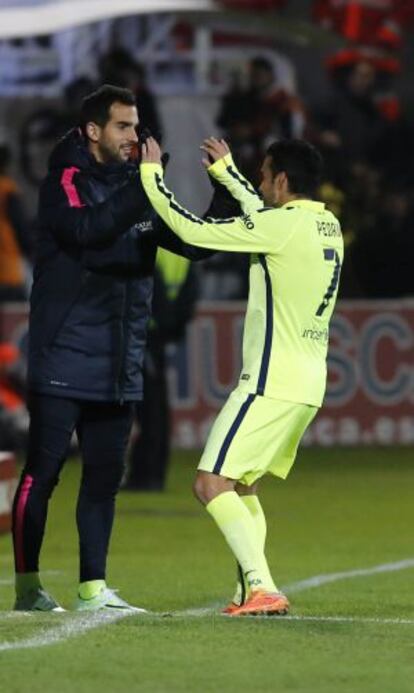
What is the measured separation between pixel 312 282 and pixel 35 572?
1.63 metres

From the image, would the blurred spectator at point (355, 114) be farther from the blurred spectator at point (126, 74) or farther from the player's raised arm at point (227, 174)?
the player's raised arm at point (227, 174)

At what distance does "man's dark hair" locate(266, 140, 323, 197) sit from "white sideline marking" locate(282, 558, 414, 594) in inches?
92.7

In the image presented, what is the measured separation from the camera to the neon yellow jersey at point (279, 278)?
9250 millimetres

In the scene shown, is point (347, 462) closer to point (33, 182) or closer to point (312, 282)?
point (33, 182)

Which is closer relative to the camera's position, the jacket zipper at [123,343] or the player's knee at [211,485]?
the player's knee at [211,485]

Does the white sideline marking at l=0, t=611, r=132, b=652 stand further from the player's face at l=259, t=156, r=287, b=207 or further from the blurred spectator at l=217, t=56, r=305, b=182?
the blurred spectator at l=217, t=56, r=305, b=182

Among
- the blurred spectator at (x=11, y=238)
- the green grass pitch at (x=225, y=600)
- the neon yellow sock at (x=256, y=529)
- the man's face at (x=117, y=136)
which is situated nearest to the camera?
the green grass pitch at (x=225, y=600)

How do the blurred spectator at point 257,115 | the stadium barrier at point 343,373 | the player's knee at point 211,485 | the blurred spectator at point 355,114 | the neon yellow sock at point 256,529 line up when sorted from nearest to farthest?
the player's knee at point 211,485, the neon yellow sock at point 256,529, the stadium barrier at point 343,373, the blurred spectator at point 257,115, the blurred spectator at point 355,114

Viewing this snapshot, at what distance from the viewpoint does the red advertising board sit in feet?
65.5

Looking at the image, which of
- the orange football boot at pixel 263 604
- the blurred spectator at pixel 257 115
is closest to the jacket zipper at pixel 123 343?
the orange football boot at pixel 263 604

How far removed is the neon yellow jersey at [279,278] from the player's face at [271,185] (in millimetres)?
74

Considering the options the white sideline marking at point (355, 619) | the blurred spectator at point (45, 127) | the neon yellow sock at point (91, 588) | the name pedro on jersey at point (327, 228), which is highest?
the blurred spectator at point (45, 127)

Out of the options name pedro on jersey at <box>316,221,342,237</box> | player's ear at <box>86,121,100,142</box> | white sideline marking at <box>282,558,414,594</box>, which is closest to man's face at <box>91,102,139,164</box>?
player's ear at <box>86,121,100,142</box>

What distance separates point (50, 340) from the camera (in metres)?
9.59
